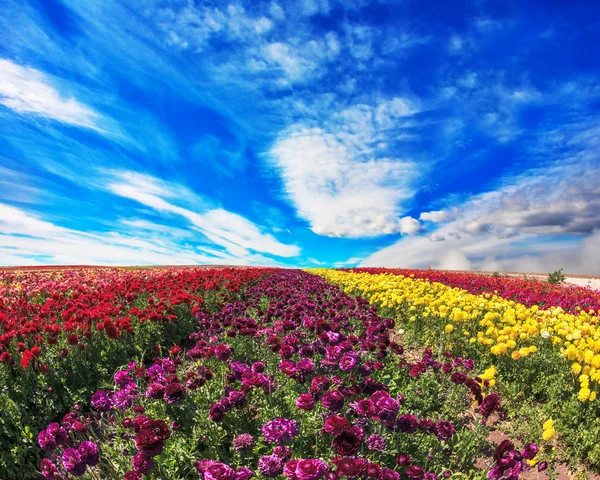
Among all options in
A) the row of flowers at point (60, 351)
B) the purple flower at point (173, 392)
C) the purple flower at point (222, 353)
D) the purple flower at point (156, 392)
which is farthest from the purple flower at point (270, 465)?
the row of flowers at point (60, 351)

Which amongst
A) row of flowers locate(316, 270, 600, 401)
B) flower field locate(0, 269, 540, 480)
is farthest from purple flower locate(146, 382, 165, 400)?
row of flowers locate(316, 270, 600, 401)

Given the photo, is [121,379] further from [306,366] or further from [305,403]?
[305,403]

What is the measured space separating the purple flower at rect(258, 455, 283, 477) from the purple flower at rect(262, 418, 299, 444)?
27 centimetres

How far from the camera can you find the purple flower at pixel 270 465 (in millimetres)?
2107

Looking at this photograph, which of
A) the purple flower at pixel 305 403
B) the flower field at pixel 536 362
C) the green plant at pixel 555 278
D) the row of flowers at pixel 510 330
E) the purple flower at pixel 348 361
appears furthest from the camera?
the green plant at pixel 555 278

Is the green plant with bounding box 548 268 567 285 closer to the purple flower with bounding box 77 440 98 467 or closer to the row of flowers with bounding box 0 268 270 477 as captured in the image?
the row of flowers with bounding box 0 268 270 477

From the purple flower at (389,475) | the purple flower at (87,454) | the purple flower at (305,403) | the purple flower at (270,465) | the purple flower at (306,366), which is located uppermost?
the purple flower at (306,366)

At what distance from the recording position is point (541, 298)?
13477 millimetres

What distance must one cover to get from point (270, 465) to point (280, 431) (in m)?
0.32

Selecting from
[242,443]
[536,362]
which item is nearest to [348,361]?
[242,443]

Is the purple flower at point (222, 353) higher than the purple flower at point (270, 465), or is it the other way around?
the purple flower at point (222, 353)

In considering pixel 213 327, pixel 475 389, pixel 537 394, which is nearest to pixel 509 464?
pixel 475 389

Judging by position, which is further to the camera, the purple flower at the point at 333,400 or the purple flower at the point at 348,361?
the purple flower at the point at 348,361

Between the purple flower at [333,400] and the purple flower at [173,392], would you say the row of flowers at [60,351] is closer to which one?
the purple flower at [173,392]
